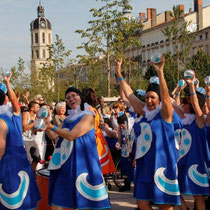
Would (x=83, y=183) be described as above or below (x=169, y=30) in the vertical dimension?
below

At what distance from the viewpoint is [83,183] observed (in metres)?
5.39

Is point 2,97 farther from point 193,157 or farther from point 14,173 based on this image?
point 193,157

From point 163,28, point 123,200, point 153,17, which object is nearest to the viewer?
point 123,200

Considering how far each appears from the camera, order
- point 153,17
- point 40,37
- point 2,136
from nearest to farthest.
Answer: point 2,136 → point 153,17 → point 40,37

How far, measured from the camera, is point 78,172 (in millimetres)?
5371

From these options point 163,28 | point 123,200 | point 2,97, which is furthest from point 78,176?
point 163,28

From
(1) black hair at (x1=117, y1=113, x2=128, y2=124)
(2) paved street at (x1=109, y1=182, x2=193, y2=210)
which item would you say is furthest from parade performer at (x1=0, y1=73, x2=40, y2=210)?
(1) black hair at (x1=117, y1=113, x2=128, y2=124)

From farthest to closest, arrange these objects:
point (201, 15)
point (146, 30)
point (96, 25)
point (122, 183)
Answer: point (146, 30)
point (201, 15)
point (96, 25)
point (122, 183)

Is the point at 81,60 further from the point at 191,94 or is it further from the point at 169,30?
the point at 191,94

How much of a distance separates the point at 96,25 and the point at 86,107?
2332 centimetres

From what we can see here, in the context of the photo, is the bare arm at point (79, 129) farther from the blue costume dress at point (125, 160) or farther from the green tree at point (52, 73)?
the green tree at point (52, 73)

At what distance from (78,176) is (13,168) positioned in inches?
26.7

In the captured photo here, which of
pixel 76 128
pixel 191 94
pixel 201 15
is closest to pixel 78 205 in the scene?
pixel 76 128

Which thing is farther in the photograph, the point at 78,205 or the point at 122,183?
the point at 122,183
